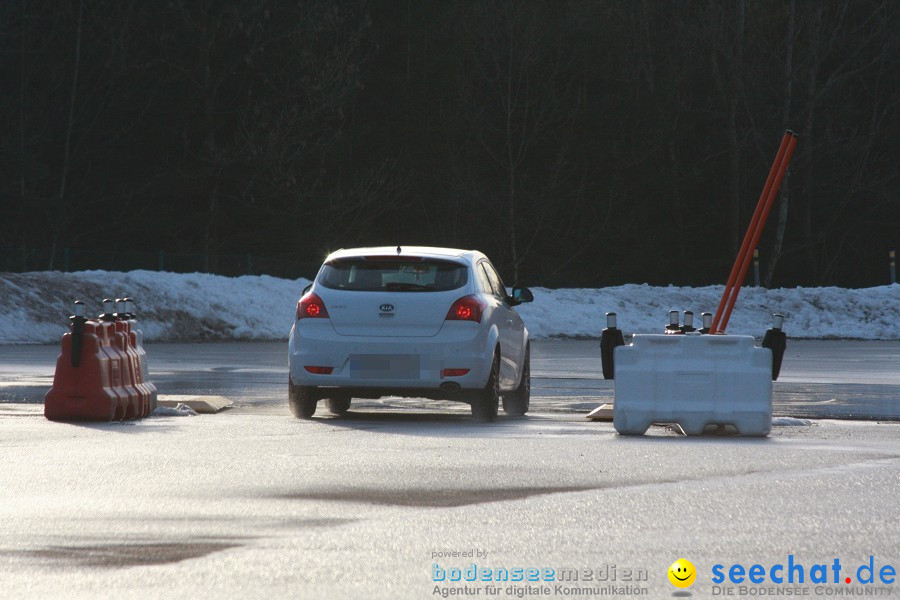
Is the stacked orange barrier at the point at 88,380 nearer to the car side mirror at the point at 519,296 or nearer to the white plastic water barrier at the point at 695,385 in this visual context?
the car side mirror at the point at 519,296

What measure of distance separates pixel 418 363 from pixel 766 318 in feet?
96.2

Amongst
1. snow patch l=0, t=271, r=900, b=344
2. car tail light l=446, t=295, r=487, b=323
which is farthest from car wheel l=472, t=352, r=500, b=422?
snow patch l=0, t=271, r=900, b=344

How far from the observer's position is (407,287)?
48.8 feet

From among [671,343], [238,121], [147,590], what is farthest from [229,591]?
[238,121]

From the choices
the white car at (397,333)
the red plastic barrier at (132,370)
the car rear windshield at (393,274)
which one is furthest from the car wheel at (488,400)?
the red plastic barrier at (132,370)

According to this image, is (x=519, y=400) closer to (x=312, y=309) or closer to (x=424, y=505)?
(x=312, y=309)

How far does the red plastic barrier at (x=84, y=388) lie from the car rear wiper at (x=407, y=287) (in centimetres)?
257

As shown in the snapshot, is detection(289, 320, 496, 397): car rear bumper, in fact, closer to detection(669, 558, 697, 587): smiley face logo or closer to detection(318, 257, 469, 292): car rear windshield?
detection(318, 257, 469, 292): car rear windshield

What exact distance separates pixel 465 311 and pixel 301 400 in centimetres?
167

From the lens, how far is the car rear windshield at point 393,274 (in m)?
14.9

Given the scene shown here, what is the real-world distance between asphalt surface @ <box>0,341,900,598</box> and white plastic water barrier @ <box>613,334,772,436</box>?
266mm

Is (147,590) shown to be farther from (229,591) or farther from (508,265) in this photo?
(508,265)

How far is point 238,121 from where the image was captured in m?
52.5

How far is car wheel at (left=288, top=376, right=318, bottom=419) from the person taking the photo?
585 inches
